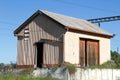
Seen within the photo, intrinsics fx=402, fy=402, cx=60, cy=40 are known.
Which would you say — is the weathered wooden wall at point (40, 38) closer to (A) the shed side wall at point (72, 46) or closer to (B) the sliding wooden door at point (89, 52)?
(A) the shed side wall at point (72, 46)

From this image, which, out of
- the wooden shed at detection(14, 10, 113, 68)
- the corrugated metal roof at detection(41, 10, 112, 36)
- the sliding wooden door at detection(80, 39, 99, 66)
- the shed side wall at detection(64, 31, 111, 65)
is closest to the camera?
the shed side wall at detection(64, 31, 111, 65)

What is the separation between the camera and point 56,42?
1299 inches

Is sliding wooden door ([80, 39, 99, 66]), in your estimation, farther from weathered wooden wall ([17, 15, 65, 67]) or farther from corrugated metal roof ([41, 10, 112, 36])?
weathered wooden wall ([17, 15, 65, 67])

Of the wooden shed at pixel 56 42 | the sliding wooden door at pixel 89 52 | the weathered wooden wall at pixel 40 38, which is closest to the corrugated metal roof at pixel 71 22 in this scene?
the wooden shed at pixel 56 42

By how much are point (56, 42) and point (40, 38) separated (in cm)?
205

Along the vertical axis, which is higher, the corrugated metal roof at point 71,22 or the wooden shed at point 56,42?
the corrugated metal roof at point 71,22

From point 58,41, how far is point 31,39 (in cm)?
338

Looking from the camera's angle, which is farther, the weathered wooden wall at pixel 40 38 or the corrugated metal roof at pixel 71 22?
the corrugated metal roof at pixel 71 22

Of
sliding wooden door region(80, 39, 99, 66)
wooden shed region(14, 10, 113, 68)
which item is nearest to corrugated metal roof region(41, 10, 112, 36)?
wooden shed region(14, 10, 113, 68)

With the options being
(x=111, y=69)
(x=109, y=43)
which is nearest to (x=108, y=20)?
(x=109, y=43)

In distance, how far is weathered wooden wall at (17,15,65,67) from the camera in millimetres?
32938

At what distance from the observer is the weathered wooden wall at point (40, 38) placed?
32938 millimetres

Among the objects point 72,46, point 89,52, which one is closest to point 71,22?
point 72,46

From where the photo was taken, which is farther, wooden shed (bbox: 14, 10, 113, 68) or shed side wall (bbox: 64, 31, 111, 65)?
wooden shed (bbox: 14, 10, 113, 68)
